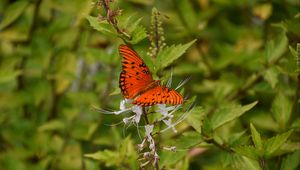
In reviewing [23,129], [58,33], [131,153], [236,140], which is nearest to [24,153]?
[23,129]

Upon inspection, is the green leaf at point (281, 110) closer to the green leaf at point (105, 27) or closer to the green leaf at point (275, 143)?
the green leaf at point (275, 143)

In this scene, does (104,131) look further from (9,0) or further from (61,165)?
(9,0)

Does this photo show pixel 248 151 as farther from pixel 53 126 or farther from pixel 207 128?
pixel 53 126

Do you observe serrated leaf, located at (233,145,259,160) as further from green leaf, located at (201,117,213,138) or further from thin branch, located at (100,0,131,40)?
thin branch, located at (100,0,131,40)

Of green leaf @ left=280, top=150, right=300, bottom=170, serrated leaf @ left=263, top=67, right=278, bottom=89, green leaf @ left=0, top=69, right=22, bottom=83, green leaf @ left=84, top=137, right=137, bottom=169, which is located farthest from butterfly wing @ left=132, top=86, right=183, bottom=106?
green leaf @ left=0, top=69, right=22, bottom=83

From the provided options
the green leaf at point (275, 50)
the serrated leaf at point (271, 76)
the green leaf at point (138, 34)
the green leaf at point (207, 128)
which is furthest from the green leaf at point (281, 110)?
the green leaf at point (138, 34)
